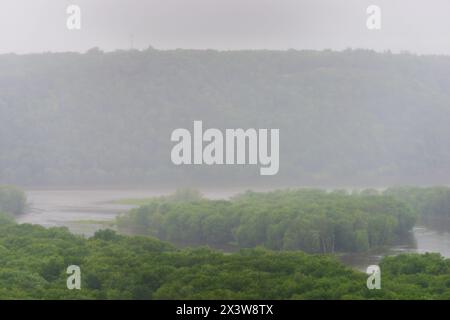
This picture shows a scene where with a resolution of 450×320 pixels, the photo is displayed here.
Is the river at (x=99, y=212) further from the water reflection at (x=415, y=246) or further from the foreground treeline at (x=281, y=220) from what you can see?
the foreground treeline at (x=281, y=220)

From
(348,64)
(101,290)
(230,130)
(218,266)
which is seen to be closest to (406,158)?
(348,64)

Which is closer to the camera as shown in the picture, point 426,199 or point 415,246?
point 415,246

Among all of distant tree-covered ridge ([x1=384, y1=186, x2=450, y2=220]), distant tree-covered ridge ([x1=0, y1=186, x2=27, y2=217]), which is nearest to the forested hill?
distant tree-covered ridge ([x1=384, y1=186, x2=450, y2=220])

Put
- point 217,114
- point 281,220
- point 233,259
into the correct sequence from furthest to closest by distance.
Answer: point 217,114 < point 281,220 < point 233,259

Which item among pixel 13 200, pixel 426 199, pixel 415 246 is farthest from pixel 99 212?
pixel 426 199

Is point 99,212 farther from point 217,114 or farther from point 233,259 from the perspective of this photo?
point 233,259

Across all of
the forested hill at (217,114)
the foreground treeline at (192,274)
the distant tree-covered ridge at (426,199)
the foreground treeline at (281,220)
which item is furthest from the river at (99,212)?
the foreground treeline at (192,274)

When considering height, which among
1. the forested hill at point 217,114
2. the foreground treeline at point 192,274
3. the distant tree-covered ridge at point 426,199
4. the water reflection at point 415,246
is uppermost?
the forested hill at point 217,114

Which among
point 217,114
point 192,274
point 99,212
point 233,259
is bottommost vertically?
point 192,274
